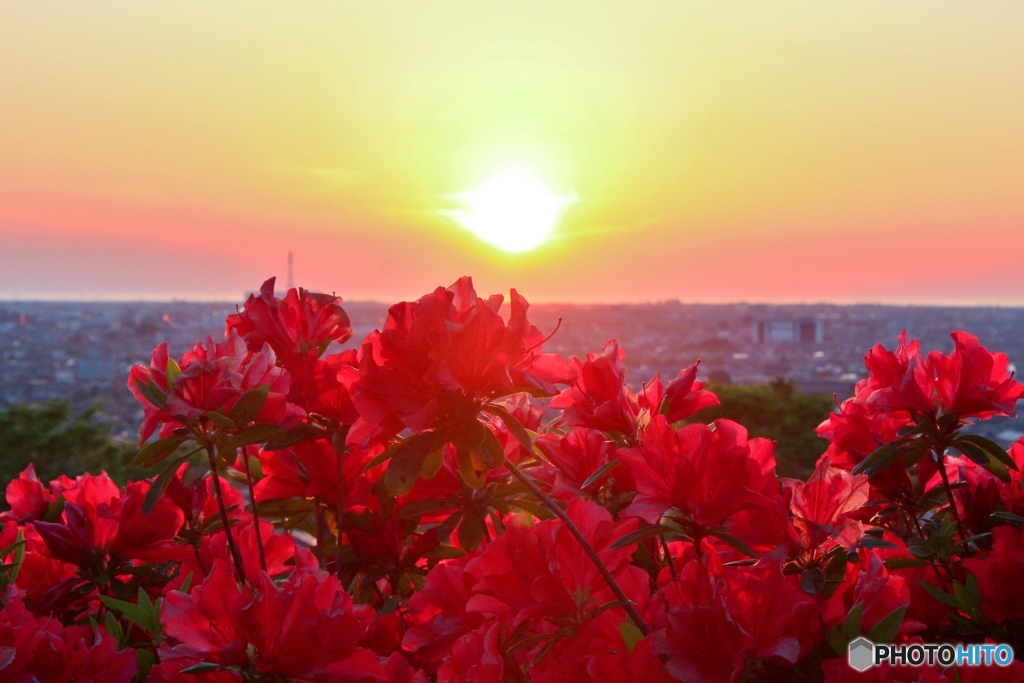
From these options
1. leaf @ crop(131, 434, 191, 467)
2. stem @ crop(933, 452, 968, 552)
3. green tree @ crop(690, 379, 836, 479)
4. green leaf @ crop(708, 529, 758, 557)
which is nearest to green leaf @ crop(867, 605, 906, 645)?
green leaf @ crop(708, 529, 758, 557)

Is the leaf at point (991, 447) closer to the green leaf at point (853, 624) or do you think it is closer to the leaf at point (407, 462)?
the green leaf at point (853, 624)

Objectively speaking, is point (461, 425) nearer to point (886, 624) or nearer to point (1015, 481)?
point (886, 624)

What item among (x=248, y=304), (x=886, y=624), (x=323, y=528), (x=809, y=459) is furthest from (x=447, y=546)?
(x=809, y=459)

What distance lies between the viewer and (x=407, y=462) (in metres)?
0.92

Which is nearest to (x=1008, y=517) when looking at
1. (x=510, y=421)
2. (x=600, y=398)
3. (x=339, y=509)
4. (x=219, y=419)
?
(x=600, y=398)

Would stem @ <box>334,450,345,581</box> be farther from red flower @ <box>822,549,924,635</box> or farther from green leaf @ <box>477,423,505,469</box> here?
red flower @ <box>822,549,924,635</box>

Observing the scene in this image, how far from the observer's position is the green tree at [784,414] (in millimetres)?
12336

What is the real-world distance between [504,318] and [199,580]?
0.74 metres

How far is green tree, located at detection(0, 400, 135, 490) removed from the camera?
12.6 meters

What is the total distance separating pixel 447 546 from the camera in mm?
1291

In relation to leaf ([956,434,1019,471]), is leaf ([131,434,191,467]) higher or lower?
lower

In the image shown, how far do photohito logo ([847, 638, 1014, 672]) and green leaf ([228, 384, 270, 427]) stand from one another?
753 millimetres

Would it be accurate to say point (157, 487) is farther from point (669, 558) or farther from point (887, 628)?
point (887, 628)

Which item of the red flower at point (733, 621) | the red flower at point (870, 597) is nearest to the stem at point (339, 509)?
the red flower at point (733, 621)
